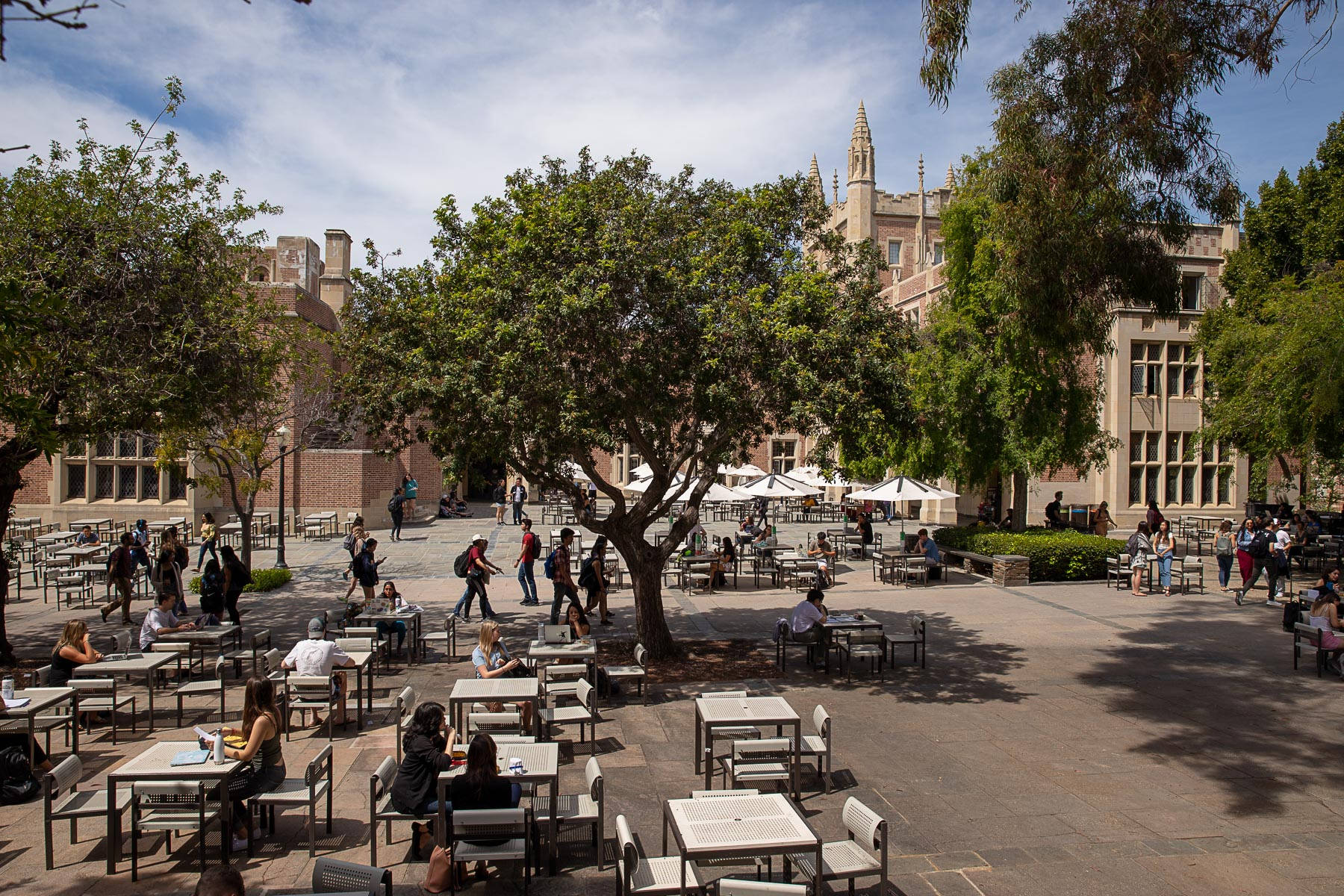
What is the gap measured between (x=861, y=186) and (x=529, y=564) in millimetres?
44699

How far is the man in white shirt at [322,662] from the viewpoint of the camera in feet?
32.0

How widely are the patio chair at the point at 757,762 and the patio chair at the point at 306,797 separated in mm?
3325

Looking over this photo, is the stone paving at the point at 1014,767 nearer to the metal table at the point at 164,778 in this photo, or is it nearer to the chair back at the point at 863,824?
the metal table at the point at 164,778

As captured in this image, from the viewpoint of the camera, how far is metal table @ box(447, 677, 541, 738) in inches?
341

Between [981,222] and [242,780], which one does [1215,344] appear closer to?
[981,222]

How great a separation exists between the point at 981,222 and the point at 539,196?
46.7ft

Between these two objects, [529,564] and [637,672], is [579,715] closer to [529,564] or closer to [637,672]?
[637,672]

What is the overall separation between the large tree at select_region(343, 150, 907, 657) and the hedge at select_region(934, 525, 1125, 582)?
1095cm

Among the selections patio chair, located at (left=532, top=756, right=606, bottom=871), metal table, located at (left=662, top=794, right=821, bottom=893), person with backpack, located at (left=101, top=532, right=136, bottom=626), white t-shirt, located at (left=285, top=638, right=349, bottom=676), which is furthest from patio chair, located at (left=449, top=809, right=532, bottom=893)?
person with backpack, located at (left=101, top=532, right=136, bottom=626)

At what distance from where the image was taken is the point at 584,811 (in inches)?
264

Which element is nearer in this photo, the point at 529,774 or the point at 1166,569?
the point at 529,774

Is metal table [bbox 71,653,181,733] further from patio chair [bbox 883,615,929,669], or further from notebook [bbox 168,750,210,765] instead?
patio chair [bbox 883,615,929,669]

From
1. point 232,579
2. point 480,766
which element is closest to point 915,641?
point 480,766

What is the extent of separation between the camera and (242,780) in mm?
6785
